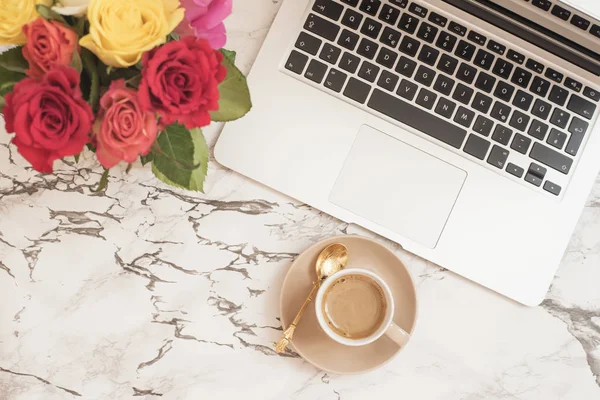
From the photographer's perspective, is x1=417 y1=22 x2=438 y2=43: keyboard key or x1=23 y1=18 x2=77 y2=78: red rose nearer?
x1=23 y1=18 x2=77 y2=78: red rose

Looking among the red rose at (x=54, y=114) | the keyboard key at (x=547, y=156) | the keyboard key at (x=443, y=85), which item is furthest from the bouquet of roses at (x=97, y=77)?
the keyboard key at (x=547, y=156)

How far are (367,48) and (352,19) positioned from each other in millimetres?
43


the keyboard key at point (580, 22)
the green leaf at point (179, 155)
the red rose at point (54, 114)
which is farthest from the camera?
the keyboard key at point (580, 22)

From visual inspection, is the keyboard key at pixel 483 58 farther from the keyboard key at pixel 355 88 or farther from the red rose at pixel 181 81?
the red rose at pixel 181 81

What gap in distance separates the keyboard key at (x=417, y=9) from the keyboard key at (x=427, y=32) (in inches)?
0.5

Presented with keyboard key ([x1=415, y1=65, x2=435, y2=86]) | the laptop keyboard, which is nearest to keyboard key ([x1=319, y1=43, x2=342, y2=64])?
the laptop keyboard

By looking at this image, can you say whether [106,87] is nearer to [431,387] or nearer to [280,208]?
[280,208]

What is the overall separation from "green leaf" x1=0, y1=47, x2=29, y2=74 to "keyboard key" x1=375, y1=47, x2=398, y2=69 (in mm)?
426

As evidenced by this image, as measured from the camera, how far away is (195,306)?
0.75 m

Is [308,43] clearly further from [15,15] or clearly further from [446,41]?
[15,15]

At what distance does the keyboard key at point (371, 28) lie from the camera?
0.73 metres

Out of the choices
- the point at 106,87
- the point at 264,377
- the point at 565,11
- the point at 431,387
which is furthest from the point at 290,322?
the point at 565,11

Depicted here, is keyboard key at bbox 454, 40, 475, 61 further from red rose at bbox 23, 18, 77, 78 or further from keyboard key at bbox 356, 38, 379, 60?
red rose at bbox 23, 18, 77, 78

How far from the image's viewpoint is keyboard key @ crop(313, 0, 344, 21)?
0.73 meters
